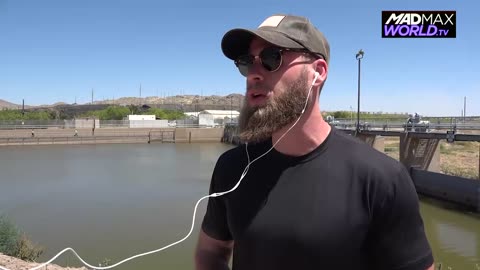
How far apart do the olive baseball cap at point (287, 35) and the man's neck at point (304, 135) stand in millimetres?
255

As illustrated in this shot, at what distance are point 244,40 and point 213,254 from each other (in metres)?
0.96

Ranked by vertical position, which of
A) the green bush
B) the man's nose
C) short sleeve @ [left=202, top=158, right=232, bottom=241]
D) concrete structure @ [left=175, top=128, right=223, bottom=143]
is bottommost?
the green bush

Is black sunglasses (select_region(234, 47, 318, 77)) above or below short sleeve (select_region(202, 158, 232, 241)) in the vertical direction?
above

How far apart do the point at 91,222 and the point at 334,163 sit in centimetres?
1464

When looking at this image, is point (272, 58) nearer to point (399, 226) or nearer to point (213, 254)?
point (399, 226)

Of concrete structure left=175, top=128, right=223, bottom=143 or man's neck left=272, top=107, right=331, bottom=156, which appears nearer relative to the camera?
man's neck left=272, top=107, right=331, bottom=156

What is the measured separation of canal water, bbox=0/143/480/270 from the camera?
11.2 meters

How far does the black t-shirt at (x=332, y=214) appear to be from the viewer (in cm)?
139

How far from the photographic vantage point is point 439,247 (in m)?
13.0

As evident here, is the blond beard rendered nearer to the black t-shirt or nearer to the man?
the man

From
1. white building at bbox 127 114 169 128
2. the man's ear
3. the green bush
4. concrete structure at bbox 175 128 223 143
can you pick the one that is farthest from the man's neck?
white building at bbox 127 114 169 128

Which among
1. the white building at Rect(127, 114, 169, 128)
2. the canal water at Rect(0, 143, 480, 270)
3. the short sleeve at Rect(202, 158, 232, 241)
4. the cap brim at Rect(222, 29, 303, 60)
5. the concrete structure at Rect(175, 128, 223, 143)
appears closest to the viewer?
the cap brim at Rect(222, 29, 303, 60)

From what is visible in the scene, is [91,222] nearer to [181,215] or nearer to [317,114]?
[181,215]

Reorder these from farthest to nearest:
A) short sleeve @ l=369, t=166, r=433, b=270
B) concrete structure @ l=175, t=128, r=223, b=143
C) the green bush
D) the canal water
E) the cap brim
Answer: concrete structure @ l=175, t=128, r=223, b=143 → the canal water → the green bush → the cap brim → short sleeve @ l=369, t=166, r=433, b=270
